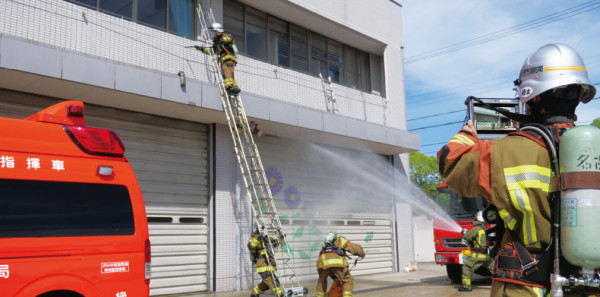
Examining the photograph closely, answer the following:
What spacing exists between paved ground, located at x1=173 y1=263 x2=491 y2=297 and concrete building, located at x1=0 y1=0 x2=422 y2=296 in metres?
0.82

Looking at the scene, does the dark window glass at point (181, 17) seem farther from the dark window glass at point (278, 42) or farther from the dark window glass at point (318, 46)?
the dark window glass at point (318, 46)

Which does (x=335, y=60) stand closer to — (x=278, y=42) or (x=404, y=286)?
(x=278, y=42)

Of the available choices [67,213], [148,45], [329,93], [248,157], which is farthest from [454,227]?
[67,213]

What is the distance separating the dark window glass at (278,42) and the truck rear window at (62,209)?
9.36 metres

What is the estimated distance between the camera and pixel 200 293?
11102 millimetres

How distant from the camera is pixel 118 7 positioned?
1056 centimetres

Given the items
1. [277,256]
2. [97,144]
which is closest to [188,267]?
[277,256]

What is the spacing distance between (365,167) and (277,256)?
194 inches

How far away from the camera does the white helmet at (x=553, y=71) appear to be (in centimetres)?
254

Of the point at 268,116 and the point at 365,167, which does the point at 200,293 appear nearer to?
the point at 268,116

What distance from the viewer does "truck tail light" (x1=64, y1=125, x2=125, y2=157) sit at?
5.06 metres

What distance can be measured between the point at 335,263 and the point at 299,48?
803 centimetres

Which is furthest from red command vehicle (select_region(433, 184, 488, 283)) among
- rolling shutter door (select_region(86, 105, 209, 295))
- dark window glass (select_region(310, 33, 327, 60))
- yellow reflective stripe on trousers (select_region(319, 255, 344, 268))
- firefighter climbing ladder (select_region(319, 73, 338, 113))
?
rolling shutter door (select_region(86, 105, 209, 295))

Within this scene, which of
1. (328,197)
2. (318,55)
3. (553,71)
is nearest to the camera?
(553,71)
